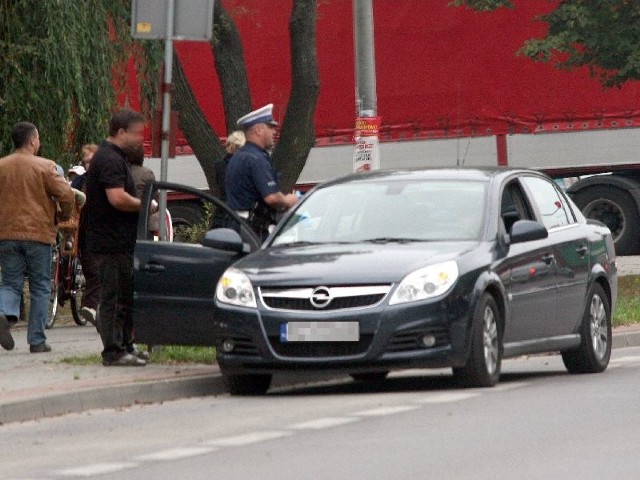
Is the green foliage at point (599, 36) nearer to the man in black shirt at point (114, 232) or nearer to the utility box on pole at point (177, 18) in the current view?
the utility box on pole at point (177, 18)

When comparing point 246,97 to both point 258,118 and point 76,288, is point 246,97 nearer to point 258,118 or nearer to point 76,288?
point 76,288

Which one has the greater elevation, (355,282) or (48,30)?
(48,30)

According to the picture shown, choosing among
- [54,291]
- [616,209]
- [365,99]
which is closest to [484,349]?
[365,99]

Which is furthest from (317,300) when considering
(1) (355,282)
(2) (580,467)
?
(2) (580,467)

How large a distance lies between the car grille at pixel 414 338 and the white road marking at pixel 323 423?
4.30 feet

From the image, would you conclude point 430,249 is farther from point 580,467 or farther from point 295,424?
point 580,467

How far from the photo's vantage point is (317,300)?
12750 mm

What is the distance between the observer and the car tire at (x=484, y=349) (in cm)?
1291

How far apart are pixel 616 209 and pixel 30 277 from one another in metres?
15.6

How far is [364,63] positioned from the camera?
19.9 metres

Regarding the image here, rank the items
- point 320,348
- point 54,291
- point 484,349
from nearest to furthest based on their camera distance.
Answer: point 320,348, point 484,349, point 54,291

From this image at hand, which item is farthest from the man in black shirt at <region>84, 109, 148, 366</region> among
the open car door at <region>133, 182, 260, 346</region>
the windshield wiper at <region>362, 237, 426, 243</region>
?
the windshield wiper at <region>362, 237, 426, 243</region>

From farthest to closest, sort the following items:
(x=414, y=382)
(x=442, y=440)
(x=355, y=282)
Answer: (x=414, y=382), (x=355, y=282), (x=442, y=440)

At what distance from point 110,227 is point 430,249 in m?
2.69
